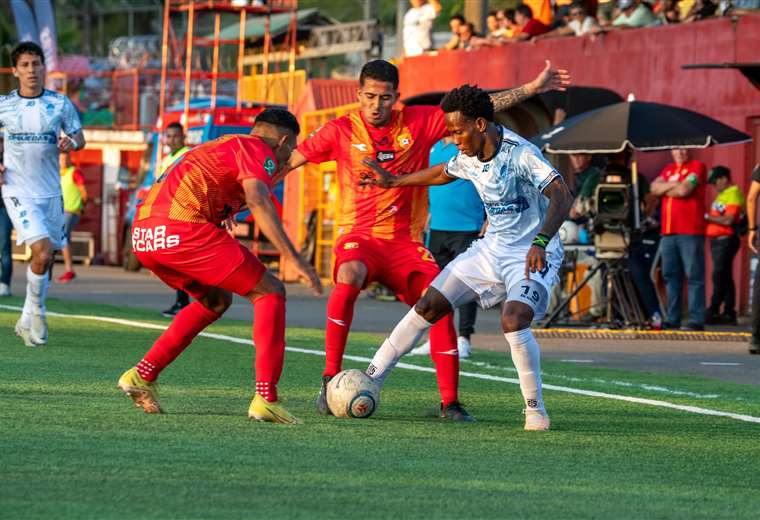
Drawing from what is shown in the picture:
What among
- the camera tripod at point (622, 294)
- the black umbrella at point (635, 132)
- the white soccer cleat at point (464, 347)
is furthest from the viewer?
the camera tripod at point (622, 294)

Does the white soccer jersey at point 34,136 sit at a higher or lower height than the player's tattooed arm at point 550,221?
higher

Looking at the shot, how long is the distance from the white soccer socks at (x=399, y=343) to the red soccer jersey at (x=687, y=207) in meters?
9.50

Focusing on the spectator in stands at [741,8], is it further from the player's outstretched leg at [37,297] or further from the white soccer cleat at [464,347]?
the player's outstretched leg at [37,297]

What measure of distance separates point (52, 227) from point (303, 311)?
7.20 metres

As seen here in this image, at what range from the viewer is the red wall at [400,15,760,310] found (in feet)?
68.9

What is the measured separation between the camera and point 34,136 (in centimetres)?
1435

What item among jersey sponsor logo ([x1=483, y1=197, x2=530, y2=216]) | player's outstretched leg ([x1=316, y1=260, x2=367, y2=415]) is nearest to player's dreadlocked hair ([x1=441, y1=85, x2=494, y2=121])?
jersey sponsor logo ([x1=483, y1=197, x2=530, y2=216])

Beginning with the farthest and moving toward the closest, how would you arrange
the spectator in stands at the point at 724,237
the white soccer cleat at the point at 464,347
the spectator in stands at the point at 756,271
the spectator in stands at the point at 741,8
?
the spectator in stands at the point at 741,8
the spectator in stands at the point at 724,237
the spectator in stands at the point at 756,271
the white soccer cleat at the point at 464,347

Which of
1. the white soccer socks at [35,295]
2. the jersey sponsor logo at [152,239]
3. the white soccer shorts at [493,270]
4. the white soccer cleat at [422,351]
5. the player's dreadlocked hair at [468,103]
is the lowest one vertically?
the white soccer cleat at [422,351]

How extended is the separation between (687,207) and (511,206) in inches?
380

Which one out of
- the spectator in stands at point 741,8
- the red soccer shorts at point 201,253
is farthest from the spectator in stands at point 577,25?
the red soccer shorts at point 201,253

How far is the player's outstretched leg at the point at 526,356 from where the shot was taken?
31.1ft

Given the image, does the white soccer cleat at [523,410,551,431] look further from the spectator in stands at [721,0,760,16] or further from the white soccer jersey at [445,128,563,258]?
the spectator in stands at [721,0,760,16]

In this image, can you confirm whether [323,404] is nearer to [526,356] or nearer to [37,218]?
[526,356]
